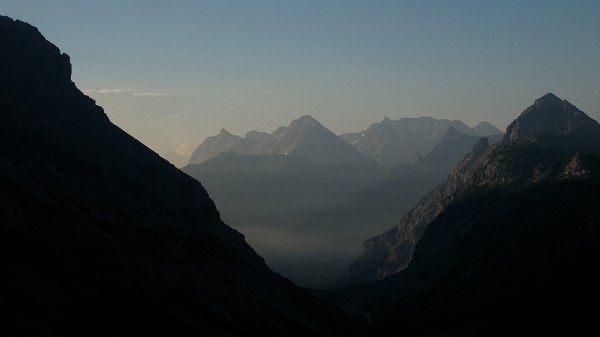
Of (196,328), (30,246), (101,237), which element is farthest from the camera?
(101,237)

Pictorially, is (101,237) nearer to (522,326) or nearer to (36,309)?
(36,309)

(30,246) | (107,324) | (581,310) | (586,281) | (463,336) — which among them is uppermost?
(586,281)

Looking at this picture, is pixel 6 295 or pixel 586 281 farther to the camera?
pixel 586 281

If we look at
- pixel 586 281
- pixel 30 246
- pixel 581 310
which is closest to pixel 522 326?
pixel 581 310

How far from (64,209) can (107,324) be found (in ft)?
285

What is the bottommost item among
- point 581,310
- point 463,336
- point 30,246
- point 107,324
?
point 107,324

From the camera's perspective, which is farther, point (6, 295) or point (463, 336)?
point (463, 336)

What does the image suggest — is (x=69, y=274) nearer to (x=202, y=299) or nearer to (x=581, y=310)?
(x=202, y=299)

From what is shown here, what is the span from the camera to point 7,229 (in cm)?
12788

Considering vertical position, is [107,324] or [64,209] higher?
[64,209]

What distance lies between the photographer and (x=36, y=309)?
9194 centimetres

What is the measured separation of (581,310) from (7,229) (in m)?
139

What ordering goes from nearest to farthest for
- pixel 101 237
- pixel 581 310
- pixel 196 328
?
pixel 196 328 → pixel 581 310 → pixel 101 237

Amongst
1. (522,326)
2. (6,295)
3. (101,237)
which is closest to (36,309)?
(6,295)
